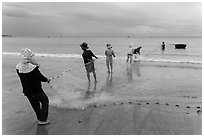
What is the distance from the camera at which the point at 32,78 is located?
17.7ft

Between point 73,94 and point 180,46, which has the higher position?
point 180,46

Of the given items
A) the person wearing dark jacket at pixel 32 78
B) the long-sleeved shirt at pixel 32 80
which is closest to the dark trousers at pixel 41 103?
the person wearing dark jacket at pixel 32 78

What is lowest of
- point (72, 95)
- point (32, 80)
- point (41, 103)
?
point (72, 95)

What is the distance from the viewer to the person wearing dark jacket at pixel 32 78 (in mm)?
5285

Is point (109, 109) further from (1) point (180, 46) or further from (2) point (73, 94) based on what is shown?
(1) point (180, 46)

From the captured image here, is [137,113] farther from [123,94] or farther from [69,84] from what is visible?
[69,84]

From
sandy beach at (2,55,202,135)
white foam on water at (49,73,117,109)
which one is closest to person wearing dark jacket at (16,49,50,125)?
sandy beach at (2,55,202,135)

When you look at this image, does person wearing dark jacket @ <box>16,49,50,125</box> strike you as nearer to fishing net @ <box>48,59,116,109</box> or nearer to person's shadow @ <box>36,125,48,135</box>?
person's shadow @ <box>36,125,48,135</box>

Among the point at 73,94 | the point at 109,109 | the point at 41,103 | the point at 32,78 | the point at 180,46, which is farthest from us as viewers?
the point at 180,46

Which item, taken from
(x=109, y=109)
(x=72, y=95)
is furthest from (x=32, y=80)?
(x=72, y=95)

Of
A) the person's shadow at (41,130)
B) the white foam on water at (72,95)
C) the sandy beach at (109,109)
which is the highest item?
the white foam on water at (72,95)

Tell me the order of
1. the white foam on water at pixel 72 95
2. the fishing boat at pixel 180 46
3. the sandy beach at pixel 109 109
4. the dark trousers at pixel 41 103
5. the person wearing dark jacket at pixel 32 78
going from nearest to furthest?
the person wearing dark jacket at pixel 32 78 → the sandy beach at pixel 109 109 → the dark trousers at pixel 41 103 → the white foam on water at pixel 72 95 → the fishing boat at pixel 180 46

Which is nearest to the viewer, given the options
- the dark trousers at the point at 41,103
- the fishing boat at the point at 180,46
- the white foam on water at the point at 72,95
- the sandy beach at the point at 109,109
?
the sandy beach at the point at 109,109

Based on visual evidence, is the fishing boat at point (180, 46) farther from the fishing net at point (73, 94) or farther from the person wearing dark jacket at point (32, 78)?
the person wearing dark jacket at point (32, 78)
